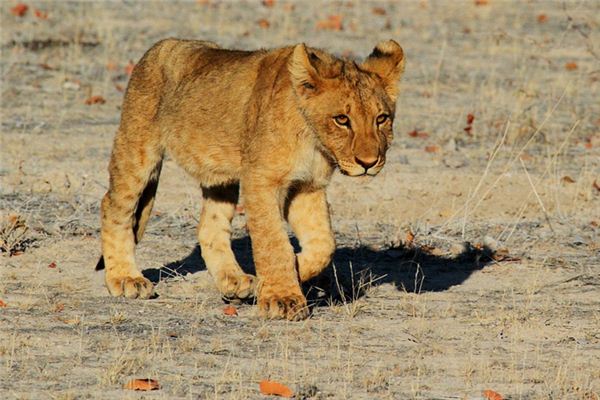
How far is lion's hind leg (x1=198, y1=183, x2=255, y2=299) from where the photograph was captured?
7.28m

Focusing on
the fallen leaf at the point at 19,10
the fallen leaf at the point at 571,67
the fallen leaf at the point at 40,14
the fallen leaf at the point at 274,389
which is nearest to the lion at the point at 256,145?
the fallen leaf at the point at 274,389

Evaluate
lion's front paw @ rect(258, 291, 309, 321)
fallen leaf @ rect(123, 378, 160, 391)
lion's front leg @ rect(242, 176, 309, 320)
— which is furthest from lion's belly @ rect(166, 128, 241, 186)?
fallen leaf @ rect(123, 378, 160, 391)

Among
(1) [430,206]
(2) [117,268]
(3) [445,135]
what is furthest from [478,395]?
(3) [445,135]

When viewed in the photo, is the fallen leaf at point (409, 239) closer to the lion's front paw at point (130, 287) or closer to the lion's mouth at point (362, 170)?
the lion's front paw at point (130, 287)

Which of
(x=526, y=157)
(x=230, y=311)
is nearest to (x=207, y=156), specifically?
(x=230, y=311)

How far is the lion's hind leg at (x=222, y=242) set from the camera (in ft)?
23.9

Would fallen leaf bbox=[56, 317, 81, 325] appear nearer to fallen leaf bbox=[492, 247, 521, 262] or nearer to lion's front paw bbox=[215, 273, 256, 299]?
lion's front paw bbox=[215, 273, 256, 299]

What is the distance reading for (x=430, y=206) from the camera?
1026 cm

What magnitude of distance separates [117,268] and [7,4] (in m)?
11.5

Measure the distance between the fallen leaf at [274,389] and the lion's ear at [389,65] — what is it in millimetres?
1975

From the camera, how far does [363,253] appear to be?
883 centimetres

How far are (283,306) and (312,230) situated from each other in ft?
2.00

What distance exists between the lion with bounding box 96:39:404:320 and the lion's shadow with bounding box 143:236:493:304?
1.39ft

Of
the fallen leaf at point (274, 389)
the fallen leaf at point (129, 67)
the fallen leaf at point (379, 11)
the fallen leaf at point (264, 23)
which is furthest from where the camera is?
the fallen leaf at point (379, 11)
